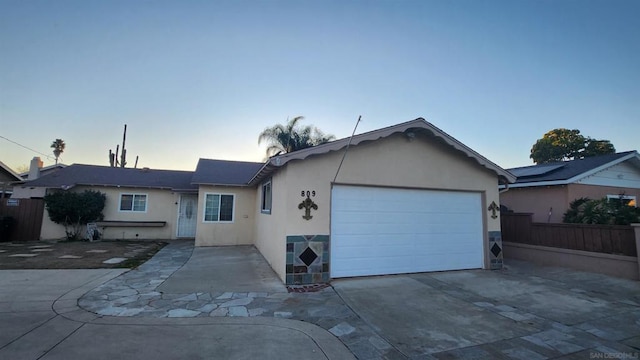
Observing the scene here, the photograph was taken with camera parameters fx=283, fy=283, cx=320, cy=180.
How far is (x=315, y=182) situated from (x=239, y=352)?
3.95 metres

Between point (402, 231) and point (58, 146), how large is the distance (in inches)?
2013

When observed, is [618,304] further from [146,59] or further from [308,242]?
[146,59]

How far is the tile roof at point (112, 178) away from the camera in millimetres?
14109

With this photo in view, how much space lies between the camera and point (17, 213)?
45.0ft

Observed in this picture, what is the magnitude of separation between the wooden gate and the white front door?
21.0 ft

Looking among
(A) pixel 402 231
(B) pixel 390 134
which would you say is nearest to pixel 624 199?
(A) pixel 402 231

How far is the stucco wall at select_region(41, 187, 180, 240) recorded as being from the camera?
14.0m

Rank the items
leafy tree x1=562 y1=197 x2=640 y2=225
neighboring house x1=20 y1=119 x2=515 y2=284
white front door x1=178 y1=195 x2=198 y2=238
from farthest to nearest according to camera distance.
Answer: white front door x1=178 y1=195 x2=198 y2=238 → leafy tree x1=562 y1=197 x2=640 y2=225 → neighboring house x1=20 y1=119 x2=515 y2=284

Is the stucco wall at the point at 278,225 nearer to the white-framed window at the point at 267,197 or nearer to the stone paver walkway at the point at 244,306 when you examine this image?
the white-framed window at the point at 267,197

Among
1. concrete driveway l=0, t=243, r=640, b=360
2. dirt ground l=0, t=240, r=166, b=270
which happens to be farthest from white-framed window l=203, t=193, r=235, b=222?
concrete driveway l=0, t=243, r=640, b=360

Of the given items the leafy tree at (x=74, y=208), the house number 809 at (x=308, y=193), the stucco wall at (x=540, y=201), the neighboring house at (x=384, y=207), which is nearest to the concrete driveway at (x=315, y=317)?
the neighboring house at (x=384, y=207)

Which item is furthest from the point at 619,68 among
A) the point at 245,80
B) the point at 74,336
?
the point at 74,336

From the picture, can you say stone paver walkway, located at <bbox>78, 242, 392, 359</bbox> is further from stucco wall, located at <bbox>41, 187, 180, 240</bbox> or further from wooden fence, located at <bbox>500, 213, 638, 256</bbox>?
stucco wall, located at <bbox>41, 187, 180, 240</bbox>

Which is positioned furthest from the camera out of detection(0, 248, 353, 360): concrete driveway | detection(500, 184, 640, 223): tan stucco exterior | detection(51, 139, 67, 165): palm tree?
detection(51, 139, 67, 165): palm tree
